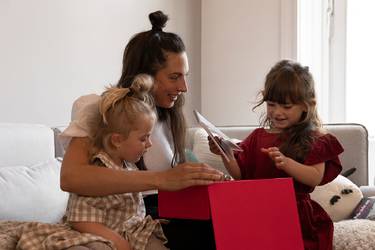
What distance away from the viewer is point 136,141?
1563mm

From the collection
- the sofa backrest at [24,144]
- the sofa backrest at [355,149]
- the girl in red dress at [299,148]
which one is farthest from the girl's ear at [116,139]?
the sofa backrest at [355,149]

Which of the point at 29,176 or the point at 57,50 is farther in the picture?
the point at 57,50

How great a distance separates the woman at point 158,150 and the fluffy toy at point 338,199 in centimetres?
73

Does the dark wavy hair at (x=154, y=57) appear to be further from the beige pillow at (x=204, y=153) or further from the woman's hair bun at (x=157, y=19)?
the beige pillow at (x=204, y=153)

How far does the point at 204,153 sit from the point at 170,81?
820 mm

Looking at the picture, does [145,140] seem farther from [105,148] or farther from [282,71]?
[282,71]

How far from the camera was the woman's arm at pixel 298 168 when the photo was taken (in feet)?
5.55

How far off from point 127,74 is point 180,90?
16 cm

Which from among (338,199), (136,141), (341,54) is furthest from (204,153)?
(341,54)

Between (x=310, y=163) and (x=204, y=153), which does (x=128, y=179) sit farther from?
(x=204, y=153)

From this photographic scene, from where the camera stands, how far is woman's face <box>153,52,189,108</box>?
183 cm

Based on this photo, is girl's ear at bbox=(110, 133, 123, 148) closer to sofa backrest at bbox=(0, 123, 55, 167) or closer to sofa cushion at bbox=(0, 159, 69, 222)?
sofa cushion at bbox=(0, 159, 69, 222)

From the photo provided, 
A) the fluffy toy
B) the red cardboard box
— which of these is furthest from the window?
the red cardboard box

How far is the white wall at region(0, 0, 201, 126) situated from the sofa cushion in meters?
0.42
